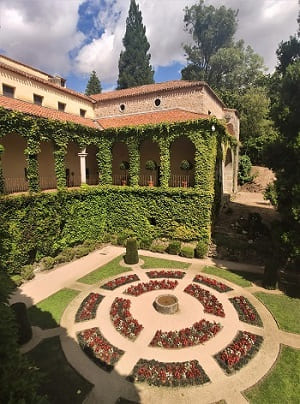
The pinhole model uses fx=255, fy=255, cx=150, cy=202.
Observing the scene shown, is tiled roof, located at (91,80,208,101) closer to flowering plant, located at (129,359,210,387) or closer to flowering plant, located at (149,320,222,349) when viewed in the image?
flowering plant, located at (149,320,222,349)

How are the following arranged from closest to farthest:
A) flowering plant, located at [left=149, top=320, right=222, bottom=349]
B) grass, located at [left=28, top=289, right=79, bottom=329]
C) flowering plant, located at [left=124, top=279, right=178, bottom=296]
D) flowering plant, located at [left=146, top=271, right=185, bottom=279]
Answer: flowering plant, located at [left=149, top=320, right=222, bottom=349], grass, located at [left=28, top=289, right=79, bottom=329], flowering plant, located at [left=124, top=279, right=178, bottom=296], flowering plant, located at [left=146, top=271, right=185, bottom=279]

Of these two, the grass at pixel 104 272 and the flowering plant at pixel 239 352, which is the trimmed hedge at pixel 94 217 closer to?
the grass at pixel 104 272

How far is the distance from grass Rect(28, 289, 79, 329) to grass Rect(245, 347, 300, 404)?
25.3 ft

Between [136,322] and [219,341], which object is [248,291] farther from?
[136,322]

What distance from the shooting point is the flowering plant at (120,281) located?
1382 cm

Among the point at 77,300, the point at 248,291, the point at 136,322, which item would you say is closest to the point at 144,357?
the point at 136,322

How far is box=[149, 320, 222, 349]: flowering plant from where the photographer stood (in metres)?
9.34

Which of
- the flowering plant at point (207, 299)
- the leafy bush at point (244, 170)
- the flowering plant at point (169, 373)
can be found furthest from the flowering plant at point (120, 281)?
the leafy bush at point (244, 170)

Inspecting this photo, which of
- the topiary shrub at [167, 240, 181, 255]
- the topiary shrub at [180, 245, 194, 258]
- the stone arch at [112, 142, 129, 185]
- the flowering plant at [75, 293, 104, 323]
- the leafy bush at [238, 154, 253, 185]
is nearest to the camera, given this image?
the flowering plant at [75, 293, 104, 323]

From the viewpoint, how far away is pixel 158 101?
26.0m

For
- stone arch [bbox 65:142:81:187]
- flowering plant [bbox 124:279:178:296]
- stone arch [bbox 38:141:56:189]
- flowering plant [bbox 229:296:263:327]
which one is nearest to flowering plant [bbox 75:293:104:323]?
flowering plant [bbox 124:279:178:296]

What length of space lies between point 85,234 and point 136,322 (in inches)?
426

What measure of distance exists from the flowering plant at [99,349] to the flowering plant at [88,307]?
0.97 meters

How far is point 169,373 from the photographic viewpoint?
801 cm
